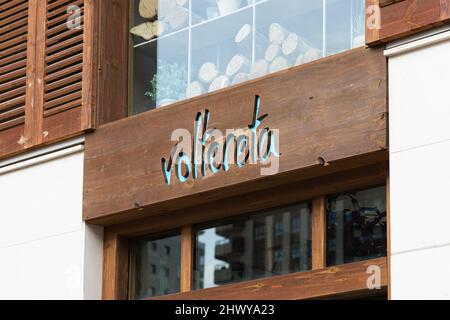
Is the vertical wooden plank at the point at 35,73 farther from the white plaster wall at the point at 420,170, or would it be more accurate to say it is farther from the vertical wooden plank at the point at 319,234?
the white plaster wall at the point at 420,170

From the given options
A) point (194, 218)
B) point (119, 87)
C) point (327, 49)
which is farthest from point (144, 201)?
point (327, 49)

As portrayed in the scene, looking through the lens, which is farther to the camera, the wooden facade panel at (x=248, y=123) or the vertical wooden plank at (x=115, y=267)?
the vertical wooden plank at (x=115, y=267)

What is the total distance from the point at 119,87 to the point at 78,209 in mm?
989

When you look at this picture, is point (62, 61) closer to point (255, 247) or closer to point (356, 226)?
point (255, 247)

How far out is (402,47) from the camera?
7.07 m

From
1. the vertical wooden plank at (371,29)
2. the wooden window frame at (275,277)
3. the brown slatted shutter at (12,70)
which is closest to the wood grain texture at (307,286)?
the wooden window frame at (275,277)

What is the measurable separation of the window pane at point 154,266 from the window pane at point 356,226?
1.29 metres

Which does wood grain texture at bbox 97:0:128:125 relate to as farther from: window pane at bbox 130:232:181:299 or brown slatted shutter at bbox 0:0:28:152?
window pane at bbox 130:232:181:299

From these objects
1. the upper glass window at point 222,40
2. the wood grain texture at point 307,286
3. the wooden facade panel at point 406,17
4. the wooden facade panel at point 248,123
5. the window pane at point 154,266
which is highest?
the upper glass window at point 222,40

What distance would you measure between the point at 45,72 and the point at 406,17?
3248 millimetres

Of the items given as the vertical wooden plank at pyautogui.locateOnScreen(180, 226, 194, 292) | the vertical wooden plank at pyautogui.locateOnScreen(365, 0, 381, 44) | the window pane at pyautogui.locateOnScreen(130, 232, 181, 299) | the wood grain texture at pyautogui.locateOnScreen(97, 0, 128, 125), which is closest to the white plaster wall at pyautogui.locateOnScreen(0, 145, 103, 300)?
the window pane at pyautogui.locateOnScreen(130, 232, 181, 299)

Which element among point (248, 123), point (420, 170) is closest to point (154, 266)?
point (248, 123)

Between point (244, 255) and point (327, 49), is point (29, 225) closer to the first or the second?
point (244, 255)

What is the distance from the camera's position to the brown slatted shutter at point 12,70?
9195 millimetres
